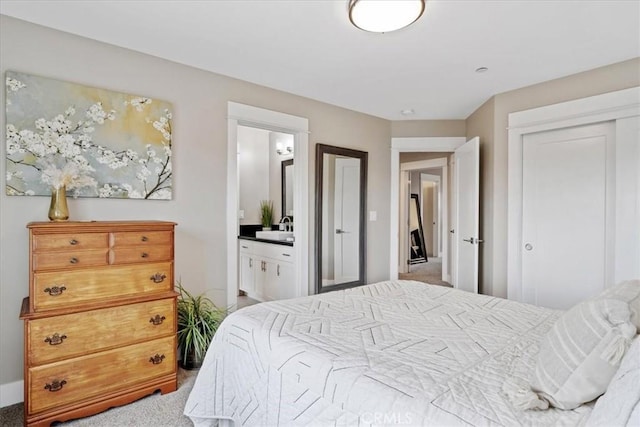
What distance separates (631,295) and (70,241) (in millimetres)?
2615

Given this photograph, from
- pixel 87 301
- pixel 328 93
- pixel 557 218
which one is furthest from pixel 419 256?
pixel 87 301

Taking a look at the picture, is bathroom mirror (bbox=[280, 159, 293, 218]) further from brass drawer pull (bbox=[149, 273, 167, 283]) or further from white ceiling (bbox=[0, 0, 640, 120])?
brass drawer pull (bbox=[149, 273, 167, 283])

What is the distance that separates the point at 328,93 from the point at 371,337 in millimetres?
2669

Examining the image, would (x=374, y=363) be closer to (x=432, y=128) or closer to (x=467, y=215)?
(x=467, y=215)

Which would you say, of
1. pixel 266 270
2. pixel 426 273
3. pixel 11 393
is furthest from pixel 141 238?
pixel 426 273

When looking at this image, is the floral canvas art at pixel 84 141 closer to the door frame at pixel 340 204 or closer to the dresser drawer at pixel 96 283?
the dresser drawer at pixel 96 283

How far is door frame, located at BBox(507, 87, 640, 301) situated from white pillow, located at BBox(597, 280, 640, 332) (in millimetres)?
1690

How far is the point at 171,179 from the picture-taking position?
269cm

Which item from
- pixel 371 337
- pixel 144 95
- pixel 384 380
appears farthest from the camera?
pixel 144 95

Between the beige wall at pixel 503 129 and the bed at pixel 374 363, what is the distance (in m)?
1.60

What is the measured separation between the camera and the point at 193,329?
2557 millimetres

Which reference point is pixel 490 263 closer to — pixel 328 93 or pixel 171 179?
pixel 328 93

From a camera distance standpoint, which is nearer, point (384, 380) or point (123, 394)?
point (384, 380)

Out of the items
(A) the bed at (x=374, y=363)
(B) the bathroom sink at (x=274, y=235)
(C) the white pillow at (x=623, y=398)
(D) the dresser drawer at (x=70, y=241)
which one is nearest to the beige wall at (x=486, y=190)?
(A) the bed at (x=374, y=363)
